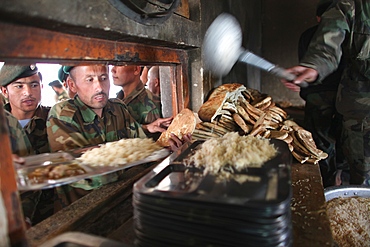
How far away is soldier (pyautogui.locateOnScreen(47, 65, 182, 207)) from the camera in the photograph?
1964mm

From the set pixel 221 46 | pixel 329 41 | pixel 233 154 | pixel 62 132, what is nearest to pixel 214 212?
pixel 233 154

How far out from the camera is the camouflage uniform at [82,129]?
1.95 m

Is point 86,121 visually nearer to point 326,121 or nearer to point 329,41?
point 329,41

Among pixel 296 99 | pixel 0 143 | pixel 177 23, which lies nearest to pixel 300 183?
pixel 177 23

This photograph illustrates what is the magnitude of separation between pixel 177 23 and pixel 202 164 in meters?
1.42

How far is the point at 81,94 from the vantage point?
219cm

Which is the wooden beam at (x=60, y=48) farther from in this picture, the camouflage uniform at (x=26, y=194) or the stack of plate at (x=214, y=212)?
the stack of plate at (x=214, y=212)

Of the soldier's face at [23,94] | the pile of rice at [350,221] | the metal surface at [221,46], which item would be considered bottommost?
the pile of rice at [350,221]

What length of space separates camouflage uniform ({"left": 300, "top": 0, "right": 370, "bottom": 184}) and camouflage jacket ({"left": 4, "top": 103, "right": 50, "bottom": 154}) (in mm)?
2467

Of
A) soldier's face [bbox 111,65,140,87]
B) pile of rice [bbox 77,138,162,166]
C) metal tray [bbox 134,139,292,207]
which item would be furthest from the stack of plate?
soldier's face [bbox 111,65,140,87]

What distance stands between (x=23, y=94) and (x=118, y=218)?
1.59 m

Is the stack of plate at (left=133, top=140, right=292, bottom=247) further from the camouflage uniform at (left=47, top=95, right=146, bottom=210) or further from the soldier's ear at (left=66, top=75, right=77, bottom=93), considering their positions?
→ the soldier's ear at (left=66, top=75, right=77, bottom=93)

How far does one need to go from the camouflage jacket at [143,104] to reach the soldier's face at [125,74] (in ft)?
0.34

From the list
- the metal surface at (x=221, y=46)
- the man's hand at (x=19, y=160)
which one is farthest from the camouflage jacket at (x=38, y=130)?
the metal surface at (x=221, y=46)
